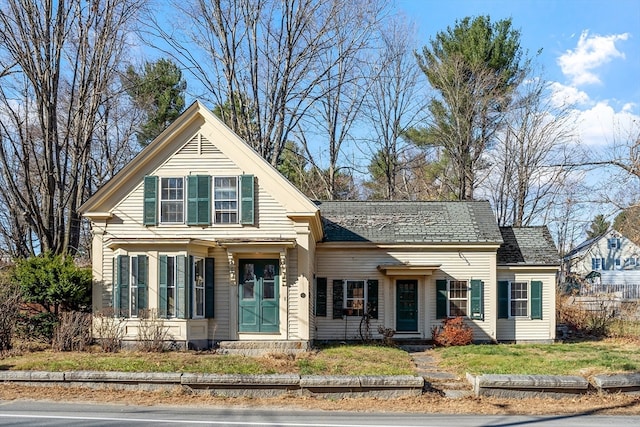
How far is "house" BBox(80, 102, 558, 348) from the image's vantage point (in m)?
18.2

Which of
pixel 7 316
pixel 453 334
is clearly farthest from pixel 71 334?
pixel 453 334

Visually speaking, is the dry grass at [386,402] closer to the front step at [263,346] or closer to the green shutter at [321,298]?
the front step at [263,346]

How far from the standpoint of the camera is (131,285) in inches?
718

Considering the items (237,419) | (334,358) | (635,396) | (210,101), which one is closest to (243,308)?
(334,358)

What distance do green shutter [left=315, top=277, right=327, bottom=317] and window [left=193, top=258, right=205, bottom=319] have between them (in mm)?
5047

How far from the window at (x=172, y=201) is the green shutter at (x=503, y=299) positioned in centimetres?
1120

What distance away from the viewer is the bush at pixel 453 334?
71.2 feet

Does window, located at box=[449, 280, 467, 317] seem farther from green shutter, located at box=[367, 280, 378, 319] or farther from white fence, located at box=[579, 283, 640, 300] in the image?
white fence, located at box=[579, 283, 640, 300]

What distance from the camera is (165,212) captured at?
19453 mm

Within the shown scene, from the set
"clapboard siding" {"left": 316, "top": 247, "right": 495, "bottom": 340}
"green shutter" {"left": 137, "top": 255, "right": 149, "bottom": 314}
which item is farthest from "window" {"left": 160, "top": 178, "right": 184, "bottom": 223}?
"clapboard siding" {"left": 316, "top": 247, "right": 495, "bottom": 340}

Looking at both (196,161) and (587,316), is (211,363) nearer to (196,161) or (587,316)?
(196,161)

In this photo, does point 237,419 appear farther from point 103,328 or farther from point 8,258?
point 8,258

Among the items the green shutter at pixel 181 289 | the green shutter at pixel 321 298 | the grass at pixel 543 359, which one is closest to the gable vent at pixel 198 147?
the green shutter at pixel 181 289

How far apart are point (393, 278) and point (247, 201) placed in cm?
647
